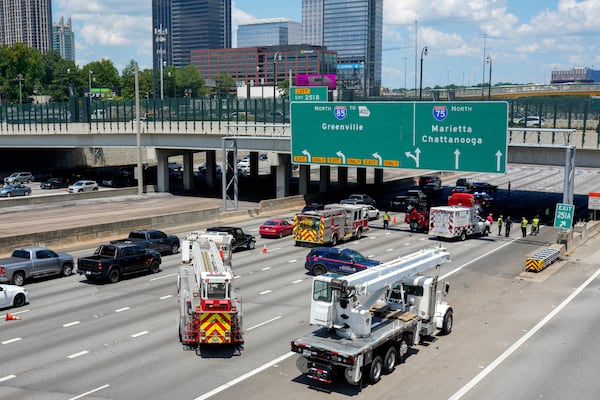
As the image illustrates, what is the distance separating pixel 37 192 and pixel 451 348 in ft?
215

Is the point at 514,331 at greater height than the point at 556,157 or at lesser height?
lesser

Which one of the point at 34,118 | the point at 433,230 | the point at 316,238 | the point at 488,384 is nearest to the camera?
the point at 488,384

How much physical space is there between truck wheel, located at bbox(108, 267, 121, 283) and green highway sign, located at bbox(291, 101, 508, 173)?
77.1ft

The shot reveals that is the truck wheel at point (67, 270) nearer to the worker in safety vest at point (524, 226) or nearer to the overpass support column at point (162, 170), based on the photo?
the worker in safety vest at point (524, 226)

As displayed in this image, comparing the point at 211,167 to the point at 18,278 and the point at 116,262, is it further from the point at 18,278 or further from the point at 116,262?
the point at 18,278

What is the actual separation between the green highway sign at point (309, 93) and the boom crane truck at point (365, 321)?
34.8 meters

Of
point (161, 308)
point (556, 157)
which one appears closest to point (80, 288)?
point (161, 308)

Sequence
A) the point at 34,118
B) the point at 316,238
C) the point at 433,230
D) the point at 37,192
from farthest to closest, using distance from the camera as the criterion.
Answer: the point at 34,118, the point at 37,192, the point at 433,230, the point at 316,238

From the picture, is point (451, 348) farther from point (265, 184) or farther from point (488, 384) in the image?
point (265, 184)

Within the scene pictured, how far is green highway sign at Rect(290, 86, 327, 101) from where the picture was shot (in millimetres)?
55562

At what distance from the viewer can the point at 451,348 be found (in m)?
22.9

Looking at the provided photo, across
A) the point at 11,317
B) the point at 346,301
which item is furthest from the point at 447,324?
the point at 11,317

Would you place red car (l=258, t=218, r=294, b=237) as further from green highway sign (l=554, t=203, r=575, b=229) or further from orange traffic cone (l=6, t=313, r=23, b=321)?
orange traffic cone (l=6, t=313, r=23, b=321)

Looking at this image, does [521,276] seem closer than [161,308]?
No
